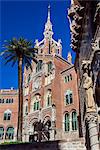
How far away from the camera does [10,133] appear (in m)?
50.0

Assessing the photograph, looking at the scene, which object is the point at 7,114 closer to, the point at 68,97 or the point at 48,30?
the point at 68,97

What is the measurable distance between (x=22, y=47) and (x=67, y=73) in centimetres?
1444

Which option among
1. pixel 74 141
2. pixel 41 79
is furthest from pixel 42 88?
pixel 74 141

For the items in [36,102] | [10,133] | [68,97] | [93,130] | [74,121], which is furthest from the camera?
[10,133]

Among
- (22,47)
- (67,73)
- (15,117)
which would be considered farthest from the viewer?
(15,117)

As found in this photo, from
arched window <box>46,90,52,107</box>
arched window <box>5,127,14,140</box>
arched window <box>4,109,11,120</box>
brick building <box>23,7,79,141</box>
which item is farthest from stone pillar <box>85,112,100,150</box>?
arched window <box>4,109,11,120</box>

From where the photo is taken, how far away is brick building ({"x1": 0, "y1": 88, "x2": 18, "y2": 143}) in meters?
49.8

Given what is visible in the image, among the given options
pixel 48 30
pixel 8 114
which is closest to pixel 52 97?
pixel 8 114

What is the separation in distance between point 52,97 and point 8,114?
13.2m

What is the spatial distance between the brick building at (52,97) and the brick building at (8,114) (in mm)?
4357

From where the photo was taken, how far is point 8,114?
5241 cm

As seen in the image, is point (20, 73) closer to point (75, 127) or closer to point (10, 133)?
point (75, 127)

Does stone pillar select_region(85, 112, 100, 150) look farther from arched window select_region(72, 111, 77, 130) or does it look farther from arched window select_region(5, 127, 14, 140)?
arched window select_region(5, 127, 14, 140)

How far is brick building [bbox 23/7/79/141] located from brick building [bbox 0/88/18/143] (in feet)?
14.3
